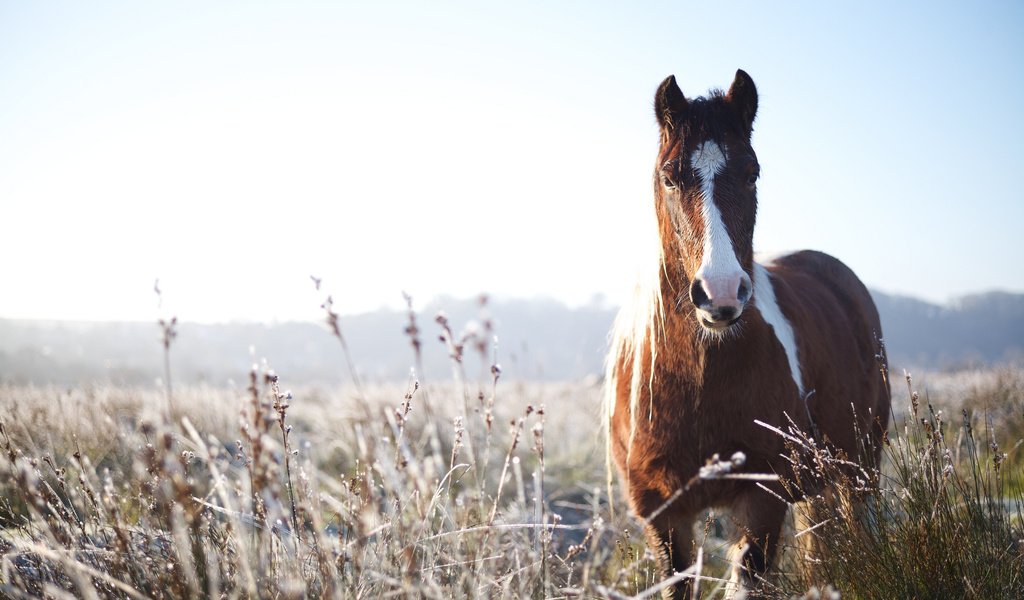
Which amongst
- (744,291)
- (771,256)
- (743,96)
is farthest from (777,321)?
(771,256)

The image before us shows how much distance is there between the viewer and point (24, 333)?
95.3 feet

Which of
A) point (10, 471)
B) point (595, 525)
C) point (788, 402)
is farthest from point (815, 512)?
point (10, 471)

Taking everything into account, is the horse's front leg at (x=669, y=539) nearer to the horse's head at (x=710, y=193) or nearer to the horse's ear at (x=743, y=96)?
the horse's head at (x=710, y=193)

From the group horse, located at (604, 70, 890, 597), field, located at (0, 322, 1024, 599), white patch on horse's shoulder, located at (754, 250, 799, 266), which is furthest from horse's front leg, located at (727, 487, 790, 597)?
white patch on horse's shoulder, located at (754, 250, 799, 266)

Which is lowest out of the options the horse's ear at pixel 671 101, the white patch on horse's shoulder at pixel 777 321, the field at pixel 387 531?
the field at pixel 387 531

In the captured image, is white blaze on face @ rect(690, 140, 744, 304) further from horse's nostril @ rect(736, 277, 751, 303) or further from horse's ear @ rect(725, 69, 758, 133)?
horse's ear @ rect(725, 69, 758, 133)

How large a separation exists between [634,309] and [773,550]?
1246 mm

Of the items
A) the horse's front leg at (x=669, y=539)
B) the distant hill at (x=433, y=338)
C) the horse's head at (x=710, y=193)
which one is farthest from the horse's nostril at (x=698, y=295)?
the distant hill at (x=433, y=338)

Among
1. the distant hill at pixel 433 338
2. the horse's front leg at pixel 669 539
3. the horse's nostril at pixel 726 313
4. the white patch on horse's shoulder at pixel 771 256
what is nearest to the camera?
the horse's nostril at pixel 726 313

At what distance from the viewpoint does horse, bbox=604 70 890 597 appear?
2.24 meters

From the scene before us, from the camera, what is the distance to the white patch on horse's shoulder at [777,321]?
2.53 m

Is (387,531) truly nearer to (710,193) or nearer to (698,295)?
(698,295)

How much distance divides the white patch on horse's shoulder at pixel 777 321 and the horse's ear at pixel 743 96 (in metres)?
0.74

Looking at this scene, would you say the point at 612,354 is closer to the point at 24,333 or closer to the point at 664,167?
the point at 664,167
